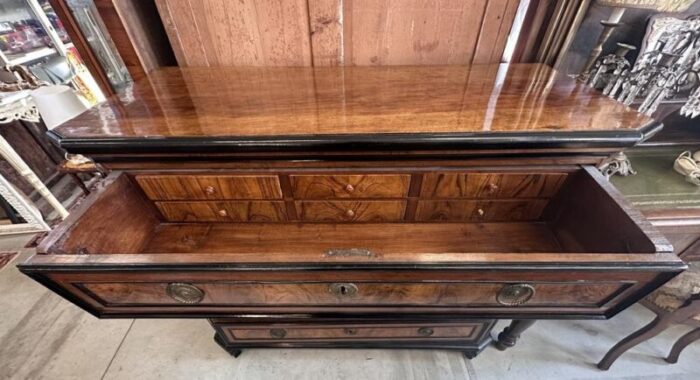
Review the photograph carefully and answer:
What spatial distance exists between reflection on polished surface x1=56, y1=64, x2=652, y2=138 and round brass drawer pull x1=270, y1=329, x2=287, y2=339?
0.78 m

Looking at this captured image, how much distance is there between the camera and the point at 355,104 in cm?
83

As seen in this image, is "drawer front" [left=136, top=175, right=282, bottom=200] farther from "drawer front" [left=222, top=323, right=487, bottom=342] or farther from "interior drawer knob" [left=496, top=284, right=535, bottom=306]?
"interior drawer knob" [left=496, top=284, right=535, bottom=306]

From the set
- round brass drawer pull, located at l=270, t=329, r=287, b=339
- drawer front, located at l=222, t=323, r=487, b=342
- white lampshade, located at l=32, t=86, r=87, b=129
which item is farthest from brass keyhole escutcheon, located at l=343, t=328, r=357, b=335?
white lampshade, located at l=32, t=86, r=87, b=129

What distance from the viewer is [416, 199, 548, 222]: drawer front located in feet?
2.96

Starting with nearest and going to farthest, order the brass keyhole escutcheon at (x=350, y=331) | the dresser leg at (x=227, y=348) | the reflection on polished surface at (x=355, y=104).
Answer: the reflection on polished surface at (x=355, y=104)
the brass keyhole escutcheon at (x=350, y=331)
the dresser leg at (x=227, y=348)

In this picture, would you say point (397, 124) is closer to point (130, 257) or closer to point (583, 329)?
point (130, 257)

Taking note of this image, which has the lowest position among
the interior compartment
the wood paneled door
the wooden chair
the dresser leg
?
the dresser leg

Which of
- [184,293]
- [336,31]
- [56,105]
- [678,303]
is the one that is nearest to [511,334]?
[678,303]

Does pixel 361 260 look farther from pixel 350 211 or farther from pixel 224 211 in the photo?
pixel 224 211

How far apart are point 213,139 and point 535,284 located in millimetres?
850

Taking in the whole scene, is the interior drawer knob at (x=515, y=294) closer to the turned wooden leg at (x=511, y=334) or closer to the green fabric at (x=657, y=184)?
the turned wooden leg at (x=511, y=334)

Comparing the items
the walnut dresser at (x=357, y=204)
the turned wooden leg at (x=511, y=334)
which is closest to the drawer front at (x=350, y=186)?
the walnut dresser at (x=357, y=204)

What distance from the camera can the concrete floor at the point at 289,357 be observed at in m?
1.23

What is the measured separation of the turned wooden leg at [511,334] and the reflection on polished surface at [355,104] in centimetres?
77
